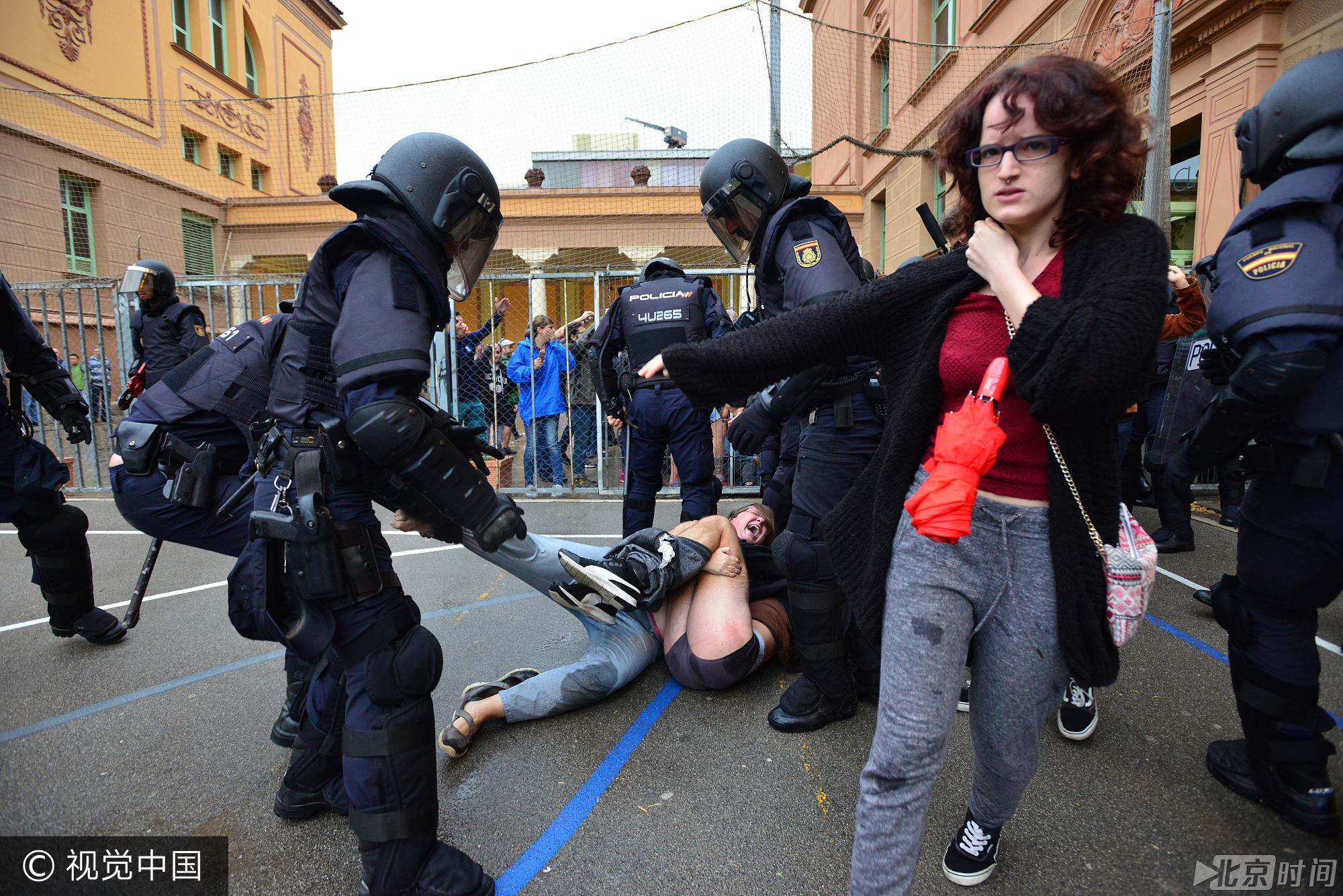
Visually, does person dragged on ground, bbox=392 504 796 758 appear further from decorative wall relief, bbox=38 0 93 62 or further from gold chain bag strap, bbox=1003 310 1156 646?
decorative wall relief, bbox=38 0 93 62

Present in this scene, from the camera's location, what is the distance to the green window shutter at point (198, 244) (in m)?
16.3

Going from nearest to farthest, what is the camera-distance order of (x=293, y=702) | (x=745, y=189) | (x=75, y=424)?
(x=293, y=702)
(x=745, y=189)
(x=75, y=424)

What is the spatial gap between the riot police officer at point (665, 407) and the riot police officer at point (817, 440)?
64.4 inches

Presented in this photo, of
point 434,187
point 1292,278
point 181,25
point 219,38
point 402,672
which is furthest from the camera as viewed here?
point 219,38

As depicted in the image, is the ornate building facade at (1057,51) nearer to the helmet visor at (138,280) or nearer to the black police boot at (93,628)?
the black police boot at (93,628)

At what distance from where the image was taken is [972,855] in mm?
1741

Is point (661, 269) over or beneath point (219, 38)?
beneath

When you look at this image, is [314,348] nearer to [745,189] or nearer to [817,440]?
[817,440]

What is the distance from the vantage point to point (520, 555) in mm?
2637

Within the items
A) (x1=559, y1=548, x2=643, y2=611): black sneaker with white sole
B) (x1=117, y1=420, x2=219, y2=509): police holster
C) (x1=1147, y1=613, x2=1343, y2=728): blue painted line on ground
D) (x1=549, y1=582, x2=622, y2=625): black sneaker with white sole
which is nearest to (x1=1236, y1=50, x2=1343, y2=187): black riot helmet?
(x1=1147, y1=613, x2=1343, y2=728): blue painted line on ground

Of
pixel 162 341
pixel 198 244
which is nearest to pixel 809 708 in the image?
pixel 162 341

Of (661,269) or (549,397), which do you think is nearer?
(661,269)
